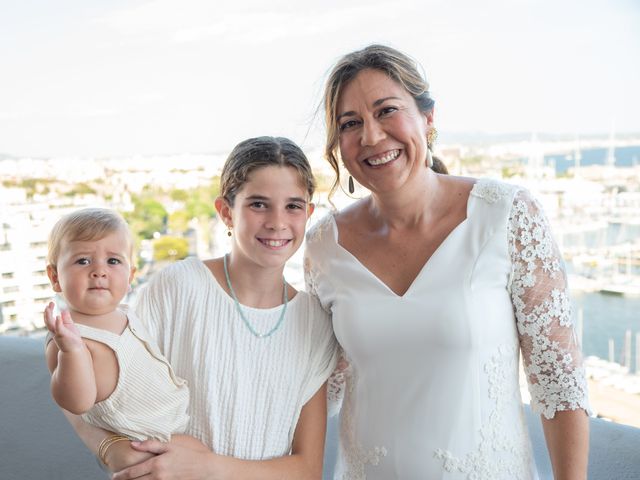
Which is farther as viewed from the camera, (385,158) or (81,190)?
(81,190)

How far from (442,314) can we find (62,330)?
844 millimetres

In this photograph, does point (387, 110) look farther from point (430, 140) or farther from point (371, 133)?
point (430, 140)

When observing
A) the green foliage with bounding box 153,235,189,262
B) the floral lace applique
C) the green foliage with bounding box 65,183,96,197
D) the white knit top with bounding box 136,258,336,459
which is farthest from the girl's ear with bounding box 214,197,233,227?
the green foliage with bounding box 153,235,189,262

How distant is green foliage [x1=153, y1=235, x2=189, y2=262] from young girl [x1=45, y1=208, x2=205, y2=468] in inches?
275

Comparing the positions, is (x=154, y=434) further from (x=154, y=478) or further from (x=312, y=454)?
(x=312, y=454)

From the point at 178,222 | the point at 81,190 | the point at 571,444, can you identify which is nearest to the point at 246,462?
the point at 571,444

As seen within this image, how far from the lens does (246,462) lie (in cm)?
156

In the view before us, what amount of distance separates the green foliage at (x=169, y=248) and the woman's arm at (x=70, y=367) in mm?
7155

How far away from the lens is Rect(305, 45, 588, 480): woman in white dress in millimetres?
1562

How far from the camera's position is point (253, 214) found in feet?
5.17

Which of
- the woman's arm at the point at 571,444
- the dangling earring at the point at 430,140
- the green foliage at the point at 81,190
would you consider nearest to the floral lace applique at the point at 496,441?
the woman's arm at the point at 571,444

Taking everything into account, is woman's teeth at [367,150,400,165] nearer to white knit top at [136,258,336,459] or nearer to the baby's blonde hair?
white knit top at [136,258,336,459]

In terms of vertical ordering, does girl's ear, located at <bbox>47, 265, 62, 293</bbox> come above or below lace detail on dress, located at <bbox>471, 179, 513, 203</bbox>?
below

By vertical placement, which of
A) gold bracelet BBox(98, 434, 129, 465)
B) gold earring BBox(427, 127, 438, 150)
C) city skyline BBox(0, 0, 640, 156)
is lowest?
gold bracelet BBox(98, 434, 129, 465)
